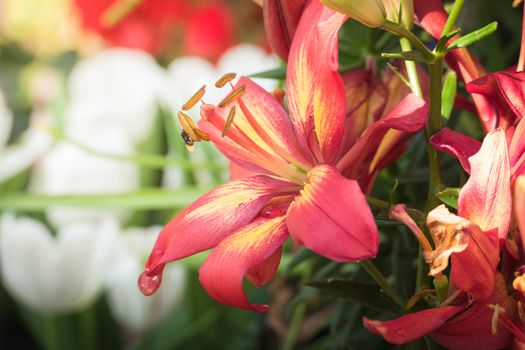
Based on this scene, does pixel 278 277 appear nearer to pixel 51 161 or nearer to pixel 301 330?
pixel 301 330

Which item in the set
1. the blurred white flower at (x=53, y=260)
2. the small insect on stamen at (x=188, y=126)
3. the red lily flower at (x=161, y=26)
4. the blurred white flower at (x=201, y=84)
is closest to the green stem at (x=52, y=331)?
the blurred white flower at (x=53, y=260)

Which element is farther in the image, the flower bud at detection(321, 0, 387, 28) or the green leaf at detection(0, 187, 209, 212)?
the green leaf at detection(0, 187, 209, 212)

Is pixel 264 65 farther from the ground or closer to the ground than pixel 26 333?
farther from the ground

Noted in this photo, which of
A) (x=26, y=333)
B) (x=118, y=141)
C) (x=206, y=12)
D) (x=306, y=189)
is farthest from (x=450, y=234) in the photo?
(x=206, y=12)

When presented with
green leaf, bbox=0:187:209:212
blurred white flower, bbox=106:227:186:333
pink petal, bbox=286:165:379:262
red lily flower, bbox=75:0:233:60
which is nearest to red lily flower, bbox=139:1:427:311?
pink petal, bbox=286:165:379:262

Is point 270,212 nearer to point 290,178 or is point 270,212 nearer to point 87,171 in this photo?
point 290,178

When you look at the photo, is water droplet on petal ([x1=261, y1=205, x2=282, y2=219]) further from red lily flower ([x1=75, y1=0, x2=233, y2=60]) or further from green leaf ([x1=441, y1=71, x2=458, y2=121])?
red lily flower ([x1=75, y1=0, x2=233, y2=60])

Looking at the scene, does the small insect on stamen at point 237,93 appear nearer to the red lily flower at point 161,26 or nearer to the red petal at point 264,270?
the red petal at point 264,270
